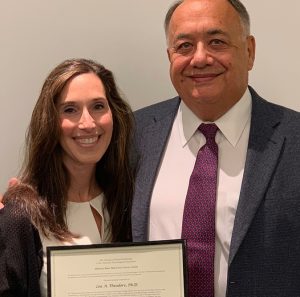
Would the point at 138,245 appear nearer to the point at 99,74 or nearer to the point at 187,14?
the point at 99,74

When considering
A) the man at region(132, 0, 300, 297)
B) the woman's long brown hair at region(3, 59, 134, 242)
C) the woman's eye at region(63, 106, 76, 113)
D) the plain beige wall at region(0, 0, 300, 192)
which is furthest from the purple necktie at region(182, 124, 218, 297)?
the plain beige wall at region(0, 0, 300, 192)

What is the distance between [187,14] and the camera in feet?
5.32

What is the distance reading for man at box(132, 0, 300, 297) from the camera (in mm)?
1487

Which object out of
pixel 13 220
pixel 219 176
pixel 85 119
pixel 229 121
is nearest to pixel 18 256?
pixel 13 220

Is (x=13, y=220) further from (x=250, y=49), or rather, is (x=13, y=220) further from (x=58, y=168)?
(x=250, y=49)

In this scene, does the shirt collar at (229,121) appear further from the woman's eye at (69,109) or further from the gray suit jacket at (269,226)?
the woman's eye at (69,109)

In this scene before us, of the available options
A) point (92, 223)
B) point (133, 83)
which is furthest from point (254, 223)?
point (133, 83)

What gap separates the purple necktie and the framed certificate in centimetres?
9

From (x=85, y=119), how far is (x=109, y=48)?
453 millimetres

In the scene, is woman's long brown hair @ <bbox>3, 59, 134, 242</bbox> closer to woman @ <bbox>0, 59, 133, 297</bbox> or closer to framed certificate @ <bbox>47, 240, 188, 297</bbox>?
woman @ <bbox>0, 59, 133, 297</bbox>

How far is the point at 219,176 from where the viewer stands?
1588 millimetres

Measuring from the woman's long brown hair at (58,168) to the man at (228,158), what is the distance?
0.08m

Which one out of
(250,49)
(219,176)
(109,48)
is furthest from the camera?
(109,48)

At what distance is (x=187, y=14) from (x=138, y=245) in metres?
0.66
